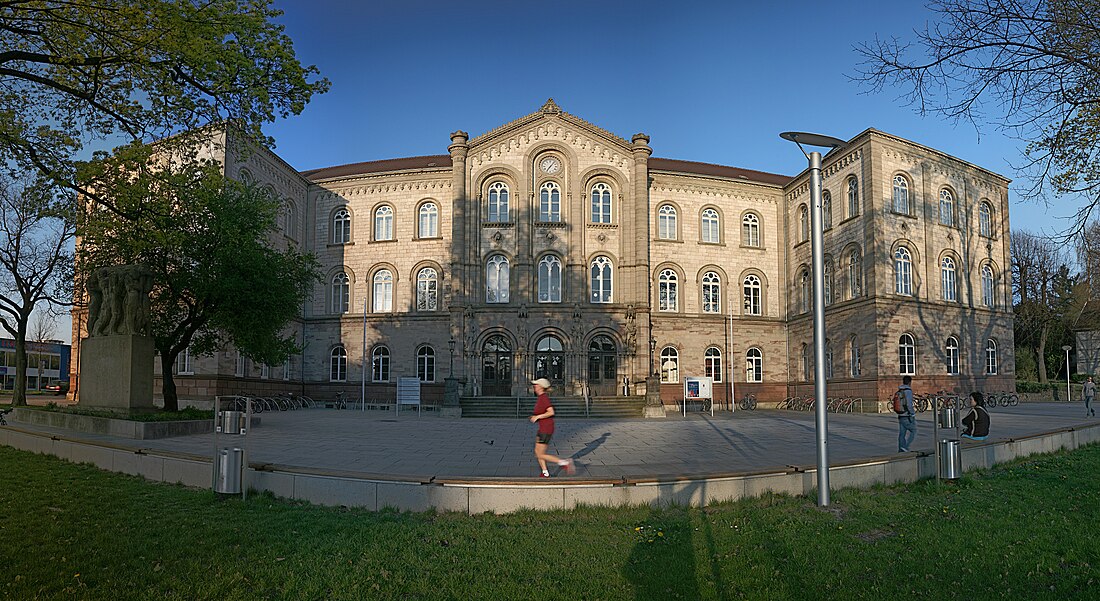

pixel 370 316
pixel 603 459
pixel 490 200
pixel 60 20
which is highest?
pixel 490 200

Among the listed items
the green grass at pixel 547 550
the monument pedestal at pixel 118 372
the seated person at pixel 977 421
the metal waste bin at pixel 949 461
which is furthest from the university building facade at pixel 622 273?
the green grass at pixel 547 550

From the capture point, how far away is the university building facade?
112 feet

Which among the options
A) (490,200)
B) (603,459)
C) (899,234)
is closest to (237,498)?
(603,459)

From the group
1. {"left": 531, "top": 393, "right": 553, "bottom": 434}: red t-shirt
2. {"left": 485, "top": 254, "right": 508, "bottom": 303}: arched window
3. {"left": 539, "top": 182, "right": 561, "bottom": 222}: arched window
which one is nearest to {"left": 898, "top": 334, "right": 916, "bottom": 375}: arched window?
{"left": 539, "top": 182, "right": 561, "bottom": 222}: arched window

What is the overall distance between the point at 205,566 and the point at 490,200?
103 feet

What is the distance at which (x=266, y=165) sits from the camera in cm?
3669

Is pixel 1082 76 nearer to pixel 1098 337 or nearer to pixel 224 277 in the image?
pixel 224 277

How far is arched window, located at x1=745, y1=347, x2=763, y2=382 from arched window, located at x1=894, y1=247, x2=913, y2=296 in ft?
28.6

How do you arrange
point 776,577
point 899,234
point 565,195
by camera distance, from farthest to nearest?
point 565,195, point 899,234, point 776,577

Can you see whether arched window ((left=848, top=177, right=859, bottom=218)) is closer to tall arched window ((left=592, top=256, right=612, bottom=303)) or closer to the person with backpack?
tall arched window ((left=592, top=256, right=612, bottom=303))

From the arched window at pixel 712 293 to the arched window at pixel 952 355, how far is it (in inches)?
461

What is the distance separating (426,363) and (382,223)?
878cm

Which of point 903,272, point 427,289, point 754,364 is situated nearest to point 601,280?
point 427,289

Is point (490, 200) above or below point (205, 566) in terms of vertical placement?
above
